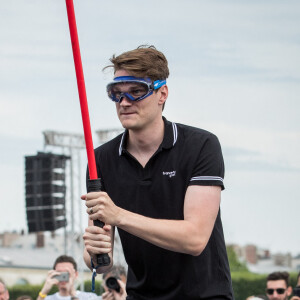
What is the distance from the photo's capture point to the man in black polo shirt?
5.07 meters

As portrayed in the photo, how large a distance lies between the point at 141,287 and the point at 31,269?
7323 centimetres

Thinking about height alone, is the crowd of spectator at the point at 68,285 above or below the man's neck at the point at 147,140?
below

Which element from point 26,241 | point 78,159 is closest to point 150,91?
point 78,159

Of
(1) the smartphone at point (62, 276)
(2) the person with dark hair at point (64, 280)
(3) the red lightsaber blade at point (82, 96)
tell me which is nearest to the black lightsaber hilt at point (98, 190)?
(3) the red lightsaber blade at point (82, 96)

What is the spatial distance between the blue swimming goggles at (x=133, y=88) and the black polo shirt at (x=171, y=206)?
348mm

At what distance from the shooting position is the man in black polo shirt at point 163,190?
5.07 meters

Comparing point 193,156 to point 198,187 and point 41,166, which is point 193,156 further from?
point 41,166

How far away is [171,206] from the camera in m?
5.12

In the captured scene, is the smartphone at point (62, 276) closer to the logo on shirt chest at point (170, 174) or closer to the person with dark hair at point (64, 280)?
the person with dark hair at point (64, 280)

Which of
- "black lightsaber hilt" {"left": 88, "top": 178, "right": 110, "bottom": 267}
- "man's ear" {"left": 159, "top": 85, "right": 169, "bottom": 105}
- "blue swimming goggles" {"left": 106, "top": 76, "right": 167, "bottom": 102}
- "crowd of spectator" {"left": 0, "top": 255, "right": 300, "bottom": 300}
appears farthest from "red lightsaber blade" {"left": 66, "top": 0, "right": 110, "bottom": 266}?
"crowd of spectator" {"left": 0, "top": 255, "right": 300, "bottom": 300}

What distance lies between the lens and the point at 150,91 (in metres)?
5.11

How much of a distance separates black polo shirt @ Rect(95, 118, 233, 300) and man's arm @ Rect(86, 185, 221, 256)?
0.09 meters

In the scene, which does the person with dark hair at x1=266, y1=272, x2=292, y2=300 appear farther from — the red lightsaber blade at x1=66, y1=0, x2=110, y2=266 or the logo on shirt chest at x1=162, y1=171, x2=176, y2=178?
the red lightsaber blade at x1=66, y1=0, x2=110, y2=266

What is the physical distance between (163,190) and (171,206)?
0.35ft
